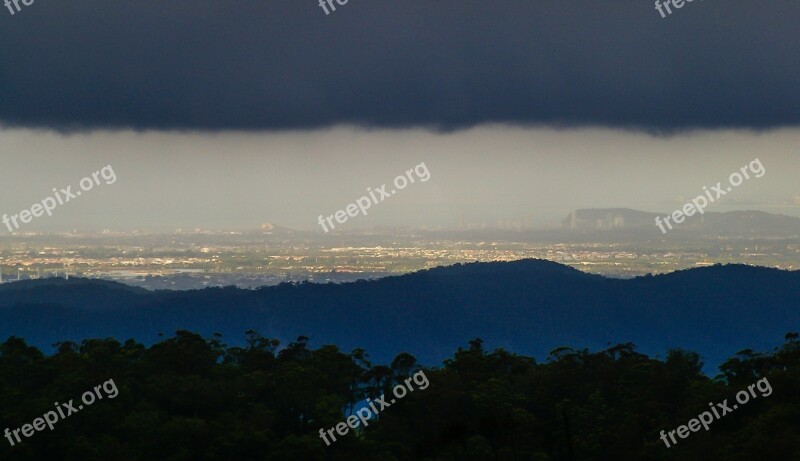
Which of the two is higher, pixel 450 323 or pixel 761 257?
pixel 450 323

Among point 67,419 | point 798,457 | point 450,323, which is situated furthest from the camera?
point 450,323

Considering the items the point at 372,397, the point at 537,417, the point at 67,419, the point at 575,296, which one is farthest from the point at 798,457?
the point at 575,296

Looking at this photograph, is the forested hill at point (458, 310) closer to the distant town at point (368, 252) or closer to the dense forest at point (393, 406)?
the distant town at point (368, 252)

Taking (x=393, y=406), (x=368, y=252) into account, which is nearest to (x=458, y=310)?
(x=368, y=252)

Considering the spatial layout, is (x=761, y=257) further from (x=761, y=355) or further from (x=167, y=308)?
(x=761, y=355)

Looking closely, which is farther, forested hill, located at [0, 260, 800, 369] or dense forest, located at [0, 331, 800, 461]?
forested hill, located at [0, 260, 800, 369]

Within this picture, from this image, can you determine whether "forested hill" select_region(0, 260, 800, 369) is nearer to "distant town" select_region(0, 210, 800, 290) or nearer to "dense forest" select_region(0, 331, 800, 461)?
"distant town" select_region(0, 210, 800, 290)

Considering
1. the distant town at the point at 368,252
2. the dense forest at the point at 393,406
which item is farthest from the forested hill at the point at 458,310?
the dense forest at the point at 393,406

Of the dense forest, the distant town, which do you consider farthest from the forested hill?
the dense forest
